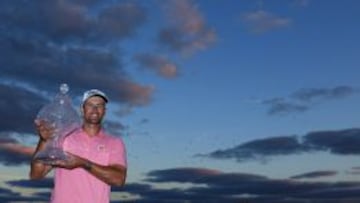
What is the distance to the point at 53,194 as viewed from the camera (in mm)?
7332

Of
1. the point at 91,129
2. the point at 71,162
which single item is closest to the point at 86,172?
the point at 71,162

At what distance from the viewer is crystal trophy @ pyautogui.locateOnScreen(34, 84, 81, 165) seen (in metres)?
7.09

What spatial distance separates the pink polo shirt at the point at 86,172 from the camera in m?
7.22

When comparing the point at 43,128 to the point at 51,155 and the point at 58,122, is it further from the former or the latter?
the point at 51,155

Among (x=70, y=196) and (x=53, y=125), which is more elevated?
(x=53, y=125)

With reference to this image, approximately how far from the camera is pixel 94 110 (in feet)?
24.3

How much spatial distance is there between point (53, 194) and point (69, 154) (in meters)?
0.60

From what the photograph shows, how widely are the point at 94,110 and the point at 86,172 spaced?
72 centimetres

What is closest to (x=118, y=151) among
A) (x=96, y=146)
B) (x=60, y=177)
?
(x=96, y=146)

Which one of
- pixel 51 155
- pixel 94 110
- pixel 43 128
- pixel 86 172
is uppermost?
pixel 94 110

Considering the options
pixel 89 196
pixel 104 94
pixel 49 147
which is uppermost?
pixel 104 94

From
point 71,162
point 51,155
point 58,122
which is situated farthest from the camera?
point 58,122

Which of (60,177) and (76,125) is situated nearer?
(60,177)

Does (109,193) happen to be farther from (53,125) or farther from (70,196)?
(53,125)
